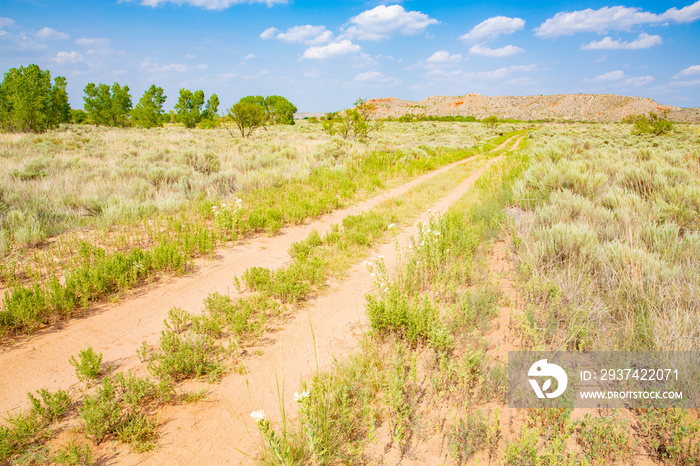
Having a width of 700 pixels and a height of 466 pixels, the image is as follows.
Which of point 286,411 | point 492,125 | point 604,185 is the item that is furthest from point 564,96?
point 286,411

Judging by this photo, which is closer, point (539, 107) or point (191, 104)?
point (191, 104)

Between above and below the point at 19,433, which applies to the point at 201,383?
below

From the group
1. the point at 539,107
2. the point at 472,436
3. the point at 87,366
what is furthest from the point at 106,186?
the point at 539,107

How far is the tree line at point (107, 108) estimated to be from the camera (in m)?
25.0

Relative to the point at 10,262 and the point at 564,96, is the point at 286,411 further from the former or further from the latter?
the point at 564,96

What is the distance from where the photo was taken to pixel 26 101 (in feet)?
80.2

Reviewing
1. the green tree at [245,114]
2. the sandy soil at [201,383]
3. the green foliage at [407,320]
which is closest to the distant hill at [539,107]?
A: the green tree at [245,114]

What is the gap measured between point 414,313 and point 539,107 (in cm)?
13470

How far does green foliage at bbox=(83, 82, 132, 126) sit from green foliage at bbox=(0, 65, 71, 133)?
1420cm

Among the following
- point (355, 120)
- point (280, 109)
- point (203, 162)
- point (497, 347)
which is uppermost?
point (280, 109)

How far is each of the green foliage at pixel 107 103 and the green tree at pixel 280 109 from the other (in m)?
21.5

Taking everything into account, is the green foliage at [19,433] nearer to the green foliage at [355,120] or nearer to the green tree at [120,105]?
the green foliage at [355,120]

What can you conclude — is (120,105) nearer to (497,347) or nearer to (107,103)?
(107,103)

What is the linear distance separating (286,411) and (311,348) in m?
0.82
